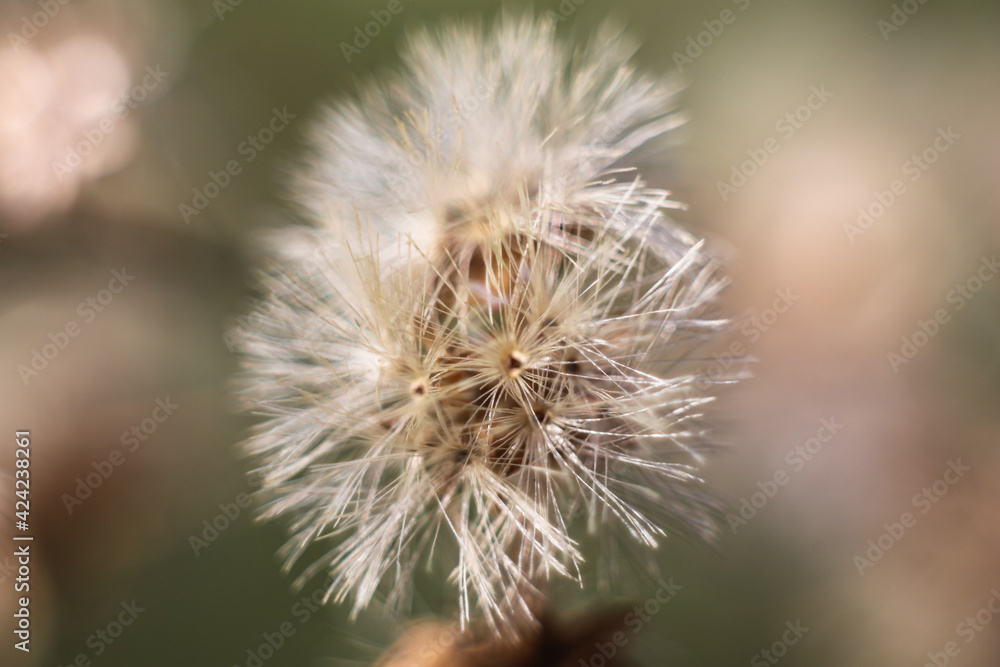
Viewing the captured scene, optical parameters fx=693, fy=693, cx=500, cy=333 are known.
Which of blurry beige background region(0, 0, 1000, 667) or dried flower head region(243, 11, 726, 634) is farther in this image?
blurry beige background region(0, 0, 1000, 667)

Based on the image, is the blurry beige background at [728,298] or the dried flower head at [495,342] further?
the blurry beige background at [728,298]

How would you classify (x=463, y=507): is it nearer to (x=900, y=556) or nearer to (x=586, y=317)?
(x=586, y=317)

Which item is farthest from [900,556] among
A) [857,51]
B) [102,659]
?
[102,659]

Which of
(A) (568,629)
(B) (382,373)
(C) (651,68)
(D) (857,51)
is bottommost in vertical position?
(A) (568,629)
